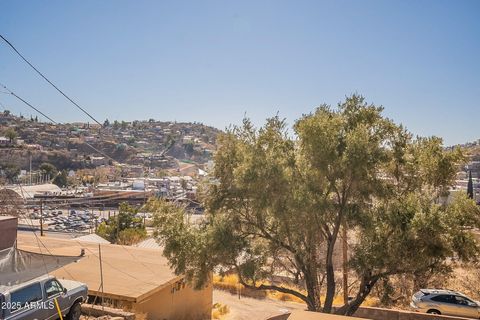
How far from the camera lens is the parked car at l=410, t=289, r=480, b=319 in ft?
49.5

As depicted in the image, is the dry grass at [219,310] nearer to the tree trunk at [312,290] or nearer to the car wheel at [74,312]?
the tree trunk at [312,290]

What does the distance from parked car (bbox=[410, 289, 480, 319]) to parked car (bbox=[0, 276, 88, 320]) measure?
12906 mm

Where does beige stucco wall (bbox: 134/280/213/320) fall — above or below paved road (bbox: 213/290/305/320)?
above

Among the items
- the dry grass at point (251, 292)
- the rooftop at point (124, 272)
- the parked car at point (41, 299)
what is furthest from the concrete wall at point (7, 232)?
the dry grass at point (251, 292)

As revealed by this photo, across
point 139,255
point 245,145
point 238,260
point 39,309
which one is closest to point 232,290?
point 139,255

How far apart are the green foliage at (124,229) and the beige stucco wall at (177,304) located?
16312mm

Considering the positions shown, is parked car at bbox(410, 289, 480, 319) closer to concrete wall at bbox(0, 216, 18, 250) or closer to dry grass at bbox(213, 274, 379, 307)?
dry grass at bbox(213, 274, 379, 307)

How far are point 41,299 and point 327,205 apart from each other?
7.28 meters

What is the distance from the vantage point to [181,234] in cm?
1149

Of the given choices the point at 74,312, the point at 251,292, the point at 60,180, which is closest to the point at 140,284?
the point at 74,312

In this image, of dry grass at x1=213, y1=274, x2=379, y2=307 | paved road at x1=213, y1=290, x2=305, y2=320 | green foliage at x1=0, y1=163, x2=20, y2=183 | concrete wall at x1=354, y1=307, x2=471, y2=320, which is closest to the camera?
concrete wall at x1=354, y1=307, x2=471, y2=320

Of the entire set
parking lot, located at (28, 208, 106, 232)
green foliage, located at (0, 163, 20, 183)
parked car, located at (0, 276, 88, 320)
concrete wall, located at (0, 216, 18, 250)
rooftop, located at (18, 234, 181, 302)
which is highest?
green foliage, located at (0, 163, 20, 183)

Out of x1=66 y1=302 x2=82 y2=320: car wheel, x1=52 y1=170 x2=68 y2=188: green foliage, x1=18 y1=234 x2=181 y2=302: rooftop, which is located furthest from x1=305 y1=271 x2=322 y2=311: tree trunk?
x1=52 y1=170 x2=68 y2=188: green foliage

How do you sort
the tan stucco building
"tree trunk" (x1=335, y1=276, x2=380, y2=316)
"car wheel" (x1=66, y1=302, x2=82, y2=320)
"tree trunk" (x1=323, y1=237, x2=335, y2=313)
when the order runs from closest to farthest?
"car wheel" (x1=66, y1=302, x2=82, y2=320) → "tree trunk" (x1=335, y1=276, x2=380, y2=316) → "tree trunk" (x1=323, y1=237, x2=335, y2=313) → the tan stucco building
